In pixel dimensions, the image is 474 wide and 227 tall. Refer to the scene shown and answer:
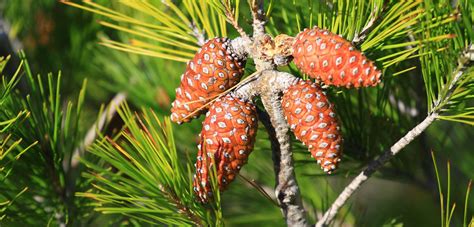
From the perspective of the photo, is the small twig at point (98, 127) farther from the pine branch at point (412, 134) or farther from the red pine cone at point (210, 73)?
the pine branch at point (412, 134)

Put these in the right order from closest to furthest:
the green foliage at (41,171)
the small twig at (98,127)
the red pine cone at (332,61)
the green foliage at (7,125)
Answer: the red pine cone at (332,61)
the green foliage at (7,125)
the green foliage at (41,171)
the small twig at (98,127)

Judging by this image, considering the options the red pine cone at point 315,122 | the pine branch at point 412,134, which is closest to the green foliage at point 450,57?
the pine branch at point 412,134

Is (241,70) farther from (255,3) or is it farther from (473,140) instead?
(473,140)

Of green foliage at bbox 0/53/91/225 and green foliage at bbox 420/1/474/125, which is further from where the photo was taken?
green foliage at bbox 0/53/91/225

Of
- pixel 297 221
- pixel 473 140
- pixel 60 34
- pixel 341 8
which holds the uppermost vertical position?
pixel 341 8

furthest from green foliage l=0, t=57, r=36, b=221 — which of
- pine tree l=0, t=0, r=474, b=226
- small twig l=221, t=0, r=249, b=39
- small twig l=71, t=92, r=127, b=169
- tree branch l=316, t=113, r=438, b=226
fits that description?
tree branch l=316, t=113, r=438, b=226

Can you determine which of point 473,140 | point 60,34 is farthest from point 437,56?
point 60,34

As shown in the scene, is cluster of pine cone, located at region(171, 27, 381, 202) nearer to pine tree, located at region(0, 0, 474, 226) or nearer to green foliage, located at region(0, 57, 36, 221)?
pine tree, located at region(0, 0, 474, 226)

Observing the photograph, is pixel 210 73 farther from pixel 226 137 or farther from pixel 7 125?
pixel 7 125
